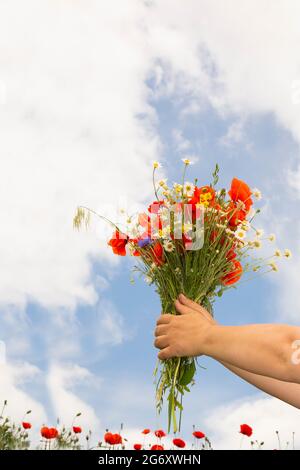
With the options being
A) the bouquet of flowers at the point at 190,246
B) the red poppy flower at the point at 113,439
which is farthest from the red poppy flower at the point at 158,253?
the red poppy flower at the point at 113,439

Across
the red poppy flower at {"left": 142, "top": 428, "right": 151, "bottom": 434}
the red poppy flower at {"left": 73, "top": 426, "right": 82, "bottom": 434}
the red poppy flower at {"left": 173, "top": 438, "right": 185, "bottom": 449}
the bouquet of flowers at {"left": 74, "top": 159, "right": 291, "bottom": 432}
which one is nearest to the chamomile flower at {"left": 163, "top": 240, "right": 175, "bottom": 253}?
the bouquet of flowers at {"left": 74, "top": 159, "right": 291, "bottom": 432}

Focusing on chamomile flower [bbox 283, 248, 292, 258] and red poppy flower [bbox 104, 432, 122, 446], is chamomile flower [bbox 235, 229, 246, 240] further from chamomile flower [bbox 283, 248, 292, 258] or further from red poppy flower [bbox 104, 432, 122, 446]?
red poppy flower [bbox 104, 432, 122, 446]

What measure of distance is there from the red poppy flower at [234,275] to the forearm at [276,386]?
1.76 feet

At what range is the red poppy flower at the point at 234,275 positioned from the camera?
3498mm

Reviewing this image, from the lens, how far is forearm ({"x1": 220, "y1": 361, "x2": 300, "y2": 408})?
3.08m

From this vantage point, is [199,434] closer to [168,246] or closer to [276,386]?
[276,386]

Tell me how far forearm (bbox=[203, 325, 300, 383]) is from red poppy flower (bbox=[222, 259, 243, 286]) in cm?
89

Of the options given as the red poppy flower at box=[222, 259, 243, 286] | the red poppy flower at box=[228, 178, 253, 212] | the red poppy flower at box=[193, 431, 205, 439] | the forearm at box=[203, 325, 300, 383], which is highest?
the red poppy flower at box=[228, 178, 253, 212]

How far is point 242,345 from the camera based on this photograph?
2.50 metres

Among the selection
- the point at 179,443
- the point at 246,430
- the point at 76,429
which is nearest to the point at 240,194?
the point at 179,443

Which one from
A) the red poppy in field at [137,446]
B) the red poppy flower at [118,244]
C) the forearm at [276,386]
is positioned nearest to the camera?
the forearm at [276,386]

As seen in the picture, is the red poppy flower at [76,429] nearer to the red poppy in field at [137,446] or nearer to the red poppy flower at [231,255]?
the red poppy in field at [137,446]

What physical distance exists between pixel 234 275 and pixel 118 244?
75 cm

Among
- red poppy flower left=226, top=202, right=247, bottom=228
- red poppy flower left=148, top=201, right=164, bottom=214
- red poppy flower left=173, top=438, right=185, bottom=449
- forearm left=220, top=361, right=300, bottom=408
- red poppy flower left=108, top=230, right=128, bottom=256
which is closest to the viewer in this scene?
forearm left=220, top=361, right=300, bottom=408
